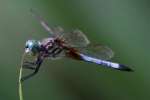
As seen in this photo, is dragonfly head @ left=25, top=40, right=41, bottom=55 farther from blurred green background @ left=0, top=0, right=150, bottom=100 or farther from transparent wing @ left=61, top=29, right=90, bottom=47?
blurred green background @ left=0, top=0, right=150, bottom=100

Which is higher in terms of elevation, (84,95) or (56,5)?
(56,5)

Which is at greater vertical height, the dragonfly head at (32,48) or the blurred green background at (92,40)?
the blurred green background at (92,40)

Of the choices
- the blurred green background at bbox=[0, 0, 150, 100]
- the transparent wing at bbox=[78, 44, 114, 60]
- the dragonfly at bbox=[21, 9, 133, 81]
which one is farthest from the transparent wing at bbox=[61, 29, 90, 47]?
the blurred green background at bbox=[0, 0, 150, 100]

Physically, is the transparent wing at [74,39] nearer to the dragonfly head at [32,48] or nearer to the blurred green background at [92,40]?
the dragonfly head at [32,48]

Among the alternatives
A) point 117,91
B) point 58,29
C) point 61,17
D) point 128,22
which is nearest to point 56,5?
point 61,17

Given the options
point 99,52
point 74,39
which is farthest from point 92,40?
point 74,39

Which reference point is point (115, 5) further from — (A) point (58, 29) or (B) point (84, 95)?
(A) point (58, 29)

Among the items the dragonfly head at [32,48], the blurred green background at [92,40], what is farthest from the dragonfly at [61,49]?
the blurred green background at [92,40]

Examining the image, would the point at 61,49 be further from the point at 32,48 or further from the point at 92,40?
the point at 92,40
